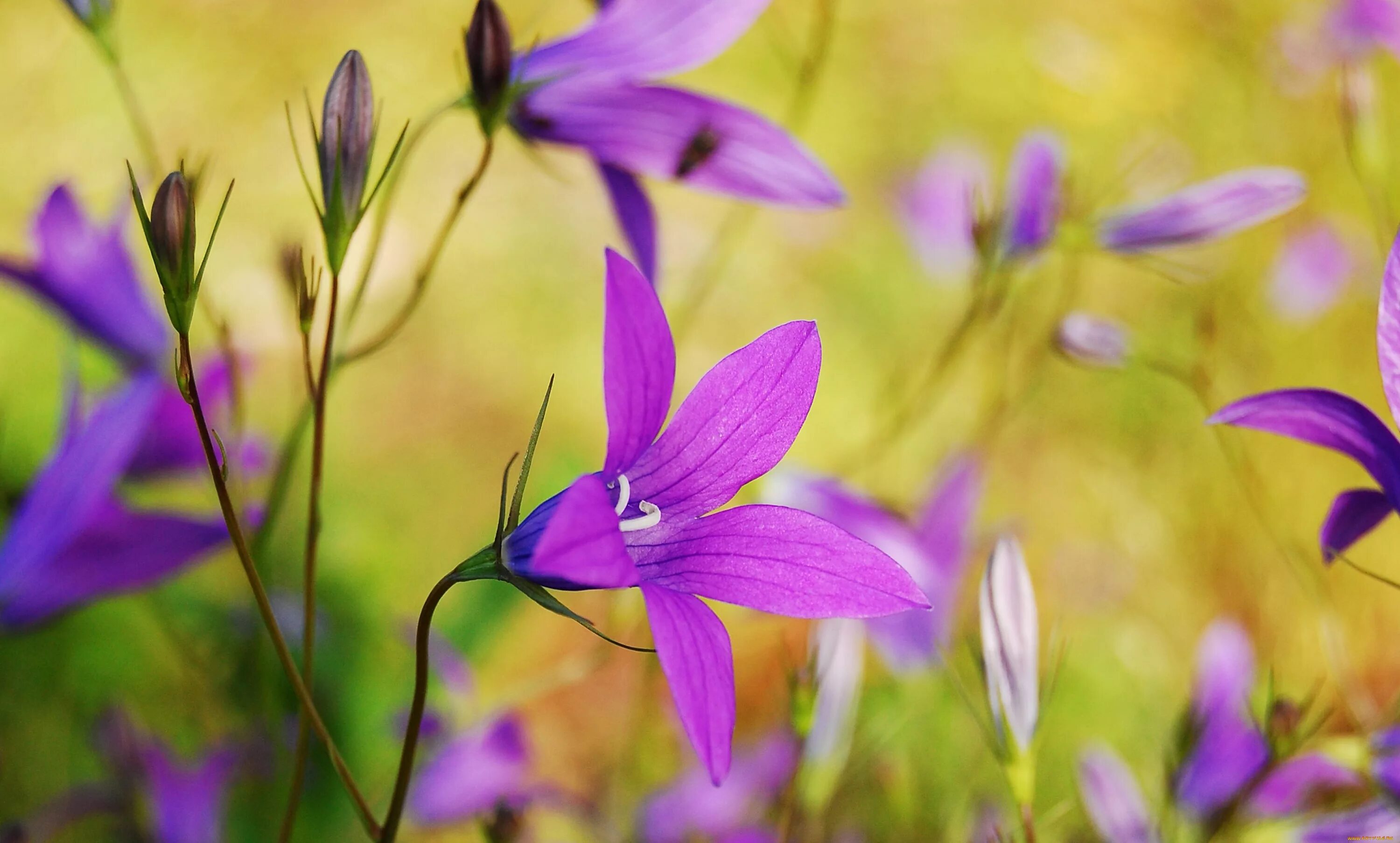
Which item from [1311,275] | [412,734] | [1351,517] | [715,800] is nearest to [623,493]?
[412,734]

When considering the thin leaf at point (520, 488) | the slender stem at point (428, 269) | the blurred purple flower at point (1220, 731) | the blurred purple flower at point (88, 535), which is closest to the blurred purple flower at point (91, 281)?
the blurred purple flower at point (88, 535)

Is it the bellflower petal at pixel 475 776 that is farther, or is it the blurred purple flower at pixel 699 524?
the bellflower petal at pixel 475 776

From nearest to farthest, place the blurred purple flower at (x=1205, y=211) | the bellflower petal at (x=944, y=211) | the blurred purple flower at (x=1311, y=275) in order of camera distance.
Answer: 1. the blurred purple flower at (x=1205, y=211)
2. the bellflower petal at (x=944, y=211)
3. the blurred purple flower at (x=1311, y=275)

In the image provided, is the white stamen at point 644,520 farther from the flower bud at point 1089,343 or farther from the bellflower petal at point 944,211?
the bellflower petal at point 944,211

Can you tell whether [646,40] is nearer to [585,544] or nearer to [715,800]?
[585,544]

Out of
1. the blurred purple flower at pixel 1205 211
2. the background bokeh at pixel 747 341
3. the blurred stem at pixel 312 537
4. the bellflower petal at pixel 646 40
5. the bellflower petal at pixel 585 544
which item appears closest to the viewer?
the bellflower petal at pixel 585 544

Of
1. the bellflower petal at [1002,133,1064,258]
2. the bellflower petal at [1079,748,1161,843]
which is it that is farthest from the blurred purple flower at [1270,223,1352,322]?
the bellflower petal at [1079,748,1161,843]

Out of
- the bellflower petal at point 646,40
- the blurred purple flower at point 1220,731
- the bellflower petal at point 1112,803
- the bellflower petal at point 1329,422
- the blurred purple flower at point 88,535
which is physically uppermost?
the bellflower petal at point 646,40
